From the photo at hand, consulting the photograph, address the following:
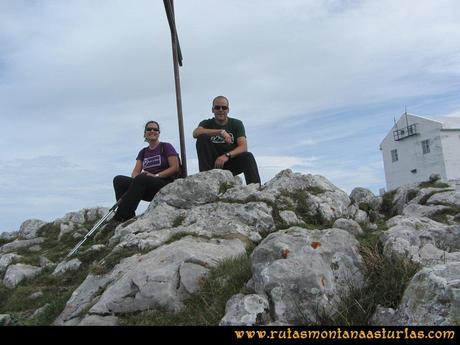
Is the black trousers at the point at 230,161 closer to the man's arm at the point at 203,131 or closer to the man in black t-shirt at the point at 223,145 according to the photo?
the man in black t-shirt at the point at 223,145

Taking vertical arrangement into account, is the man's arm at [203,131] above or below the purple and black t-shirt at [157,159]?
above

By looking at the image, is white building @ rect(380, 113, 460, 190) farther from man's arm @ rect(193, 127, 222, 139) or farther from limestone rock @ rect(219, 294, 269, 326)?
limestone rock @ rect(219, 294, 269, 326)

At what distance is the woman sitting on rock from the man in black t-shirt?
766 millimetres

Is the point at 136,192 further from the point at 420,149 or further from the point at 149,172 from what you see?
the point at 420,149

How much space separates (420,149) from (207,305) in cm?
5162

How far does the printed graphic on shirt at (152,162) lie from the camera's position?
35.1ft

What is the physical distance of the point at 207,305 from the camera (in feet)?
17.3

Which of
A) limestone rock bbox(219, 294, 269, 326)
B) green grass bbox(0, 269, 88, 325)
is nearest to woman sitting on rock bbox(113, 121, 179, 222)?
green grass bbox(0, 269, 88, 325)

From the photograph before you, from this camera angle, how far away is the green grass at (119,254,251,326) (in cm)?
510

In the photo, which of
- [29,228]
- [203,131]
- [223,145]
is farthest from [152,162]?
[29,228]

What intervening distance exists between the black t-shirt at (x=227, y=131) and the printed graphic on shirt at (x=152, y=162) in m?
1.33

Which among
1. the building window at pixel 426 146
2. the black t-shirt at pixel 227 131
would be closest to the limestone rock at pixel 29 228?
the black t-shirt at pixel 227 131
